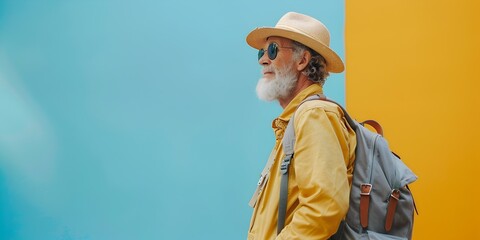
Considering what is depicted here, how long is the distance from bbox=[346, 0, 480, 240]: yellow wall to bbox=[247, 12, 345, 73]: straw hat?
86 cm

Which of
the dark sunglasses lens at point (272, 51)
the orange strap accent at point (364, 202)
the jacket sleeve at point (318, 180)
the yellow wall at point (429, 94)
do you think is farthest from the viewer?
the yellow wall at point (429, 94)

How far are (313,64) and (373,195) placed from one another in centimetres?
55

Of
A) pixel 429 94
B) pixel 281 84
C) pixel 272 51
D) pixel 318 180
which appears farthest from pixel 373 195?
pixel 429 94

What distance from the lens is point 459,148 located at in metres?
2.98

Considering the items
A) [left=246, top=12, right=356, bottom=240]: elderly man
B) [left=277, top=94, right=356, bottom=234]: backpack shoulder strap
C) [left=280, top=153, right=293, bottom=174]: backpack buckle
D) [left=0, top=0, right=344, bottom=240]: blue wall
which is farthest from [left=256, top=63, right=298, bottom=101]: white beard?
[left=0, top=0, right=344, bottom=240]: blue wall

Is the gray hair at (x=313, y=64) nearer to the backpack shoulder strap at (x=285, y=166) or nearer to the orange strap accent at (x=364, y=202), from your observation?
the backpack shoulder strap at (x=285, y=166)

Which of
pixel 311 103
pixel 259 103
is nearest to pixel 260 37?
pixel 311 103

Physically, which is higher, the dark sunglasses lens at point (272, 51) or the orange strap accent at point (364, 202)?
the dark sunglasses lens at point (272, 51)

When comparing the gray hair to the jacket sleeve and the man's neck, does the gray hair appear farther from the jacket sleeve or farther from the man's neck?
the jacket sleeve

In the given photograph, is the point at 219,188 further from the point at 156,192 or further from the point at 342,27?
the point at 342,27

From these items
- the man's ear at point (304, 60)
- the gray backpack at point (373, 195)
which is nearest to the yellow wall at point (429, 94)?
the man's ear at point (304, 60)

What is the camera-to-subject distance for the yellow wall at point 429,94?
9.76 feet

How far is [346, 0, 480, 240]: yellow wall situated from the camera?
117 inches

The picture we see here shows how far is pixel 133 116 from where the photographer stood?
3195mm
